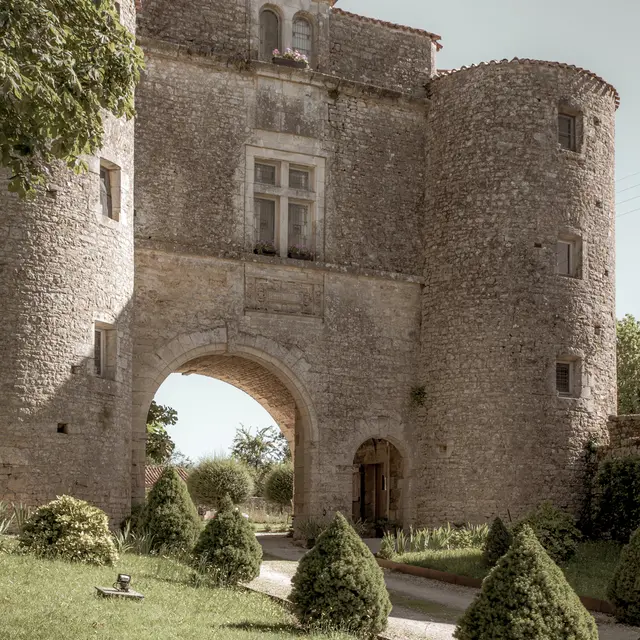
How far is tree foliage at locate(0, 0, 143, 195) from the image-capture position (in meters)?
9.72

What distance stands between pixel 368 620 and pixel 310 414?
9.61 metres

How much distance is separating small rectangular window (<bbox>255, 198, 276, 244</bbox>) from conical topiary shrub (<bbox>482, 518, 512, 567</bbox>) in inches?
296

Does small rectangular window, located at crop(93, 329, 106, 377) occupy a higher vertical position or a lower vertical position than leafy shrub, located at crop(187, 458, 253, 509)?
higher

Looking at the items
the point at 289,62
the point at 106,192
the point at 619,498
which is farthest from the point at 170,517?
the point at 289,62

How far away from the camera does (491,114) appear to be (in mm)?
21625

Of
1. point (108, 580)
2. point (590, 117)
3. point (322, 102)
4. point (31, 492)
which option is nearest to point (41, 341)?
point (31, 492)

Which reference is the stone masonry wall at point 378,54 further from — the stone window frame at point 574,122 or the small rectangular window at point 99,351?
the small rectangular window at point 99,351

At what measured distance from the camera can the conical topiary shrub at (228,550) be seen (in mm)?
13555

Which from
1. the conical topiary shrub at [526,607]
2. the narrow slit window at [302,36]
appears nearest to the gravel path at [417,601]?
the conical topiary shrub at [526,607]

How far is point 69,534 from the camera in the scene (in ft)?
46.6

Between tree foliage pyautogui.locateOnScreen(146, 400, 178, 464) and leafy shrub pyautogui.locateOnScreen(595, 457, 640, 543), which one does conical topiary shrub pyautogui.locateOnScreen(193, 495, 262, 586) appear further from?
tree foliage pyautogui.locateOnScreen(146, 400, 178, 464)

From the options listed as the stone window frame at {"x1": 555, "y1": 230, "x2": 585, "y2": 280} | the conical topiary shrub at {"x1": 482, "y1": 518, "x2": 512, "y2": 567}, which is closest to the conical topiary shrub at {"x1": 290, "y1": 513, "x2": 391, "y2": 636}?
the conical topiary shrub at {"x1": 482, "y1": 518, "x2": 512, "y2": 567}

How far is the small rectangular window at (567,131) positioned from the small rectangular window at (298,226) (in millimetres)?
5543

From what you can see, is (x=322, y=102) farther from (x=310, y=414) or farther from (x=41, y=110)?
(x=41, y=110)
